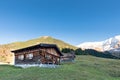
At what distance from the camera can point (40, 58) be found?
72625 millimetres

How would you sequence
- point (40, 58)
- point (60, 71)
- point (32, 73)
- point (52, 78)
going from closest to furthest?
point (52, 78) → point (32, 73) → point (60, 71) → point (40, 58)

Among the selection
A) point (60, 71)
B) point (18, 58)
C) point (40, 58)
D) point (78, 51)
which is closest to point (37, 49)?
point (40, 58)

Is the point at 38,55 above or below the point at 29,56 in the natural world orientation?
above

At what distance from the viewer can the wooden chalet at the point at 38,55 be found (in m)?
73.0

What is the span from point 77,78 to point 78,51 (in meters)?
114

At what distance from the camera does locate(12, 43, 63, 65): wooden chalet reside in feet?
240

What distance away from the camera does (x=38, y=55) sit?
73.2 metres

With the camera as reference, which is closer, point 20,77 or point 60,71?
point 20,77

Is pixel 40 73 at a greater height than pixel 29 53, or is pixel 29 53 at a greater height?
pixel 29 53

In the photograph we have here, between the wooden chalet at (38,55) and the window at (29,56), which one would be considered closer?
the wooden chalet at (38,55)

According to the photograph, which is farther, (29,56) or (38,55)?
(29,56)

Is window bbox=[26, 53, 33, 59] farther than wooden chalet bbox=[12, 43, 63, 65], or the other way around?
window bbox=[26, 53, 33, 59]

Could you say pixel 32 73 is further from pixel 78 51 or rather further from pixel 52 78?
pixel 78 51

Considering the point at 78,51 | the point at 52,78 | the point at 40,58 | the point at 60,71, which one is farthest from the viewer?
the point at 78,51
